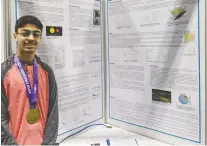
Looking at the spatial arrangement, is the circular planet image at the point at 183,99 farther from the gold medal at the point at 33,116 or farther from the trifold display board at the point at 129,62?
the gold medal at the point at 33,116

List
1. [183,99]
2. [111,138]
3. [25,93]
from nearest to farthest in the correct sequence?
1. [25,93]
2. [183,99]
3. [111,138]

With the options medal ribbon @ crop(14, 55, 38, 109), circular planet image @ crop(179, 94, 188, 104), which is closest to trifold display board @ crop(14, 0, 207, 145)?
circular planet image @ crop(179, 94, 188, 104)

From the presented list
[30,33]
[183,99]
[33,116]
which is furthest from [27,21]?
[183,99]

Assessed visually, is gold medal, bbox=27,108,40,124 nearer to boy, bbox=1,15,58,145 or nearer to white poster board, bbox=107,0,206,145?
boy, bbox=1,15,58,145

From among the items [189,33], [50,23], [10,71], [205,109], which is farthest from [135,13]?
[10,71]

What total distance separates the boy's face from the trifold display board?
67 millimetres

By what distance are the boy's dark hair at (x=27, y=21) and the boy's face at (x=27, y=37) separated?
10 mm

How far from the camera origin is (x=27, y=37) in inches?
29.0

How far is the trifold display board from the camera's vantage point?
0.87 m

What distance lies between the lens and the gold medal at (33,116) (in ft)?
2.44

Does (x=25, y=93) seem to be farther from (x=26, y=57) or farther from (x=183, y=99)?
(x=183, y=99)

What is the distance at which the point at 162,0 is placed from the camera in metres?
0.94

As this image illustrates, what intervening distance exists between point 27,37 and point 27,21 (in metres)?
0.05

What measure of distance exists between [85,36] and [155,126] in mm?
494
